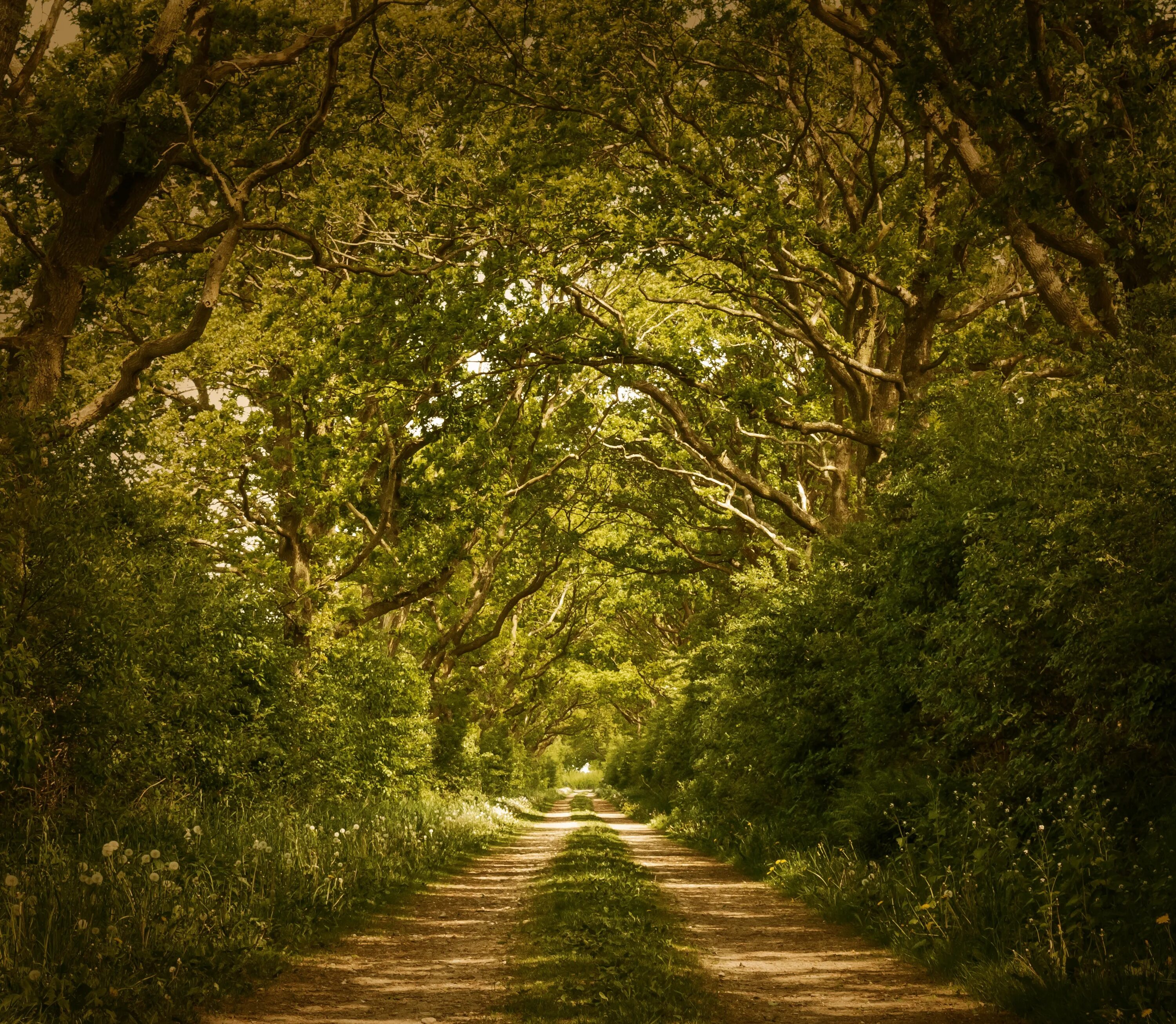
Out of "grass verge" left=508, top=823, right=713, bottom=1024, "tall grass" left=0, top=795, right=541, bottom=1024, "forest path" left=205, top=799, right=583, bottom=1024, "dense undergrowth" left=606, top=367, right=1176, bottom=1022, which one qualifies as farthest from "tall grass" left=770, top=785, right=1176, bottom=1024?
"tall grass" left=0, top=795, right=541, bottom=1024

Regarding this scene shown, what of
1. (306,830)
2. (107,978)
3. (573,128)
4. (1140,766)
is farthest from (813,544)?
(107,978)

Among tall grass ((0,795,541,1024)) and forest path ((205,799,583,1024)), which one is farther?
forest path ((205,799,583,1024))

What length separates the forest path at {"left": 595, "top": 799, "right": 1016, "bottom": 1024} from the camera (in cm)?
691

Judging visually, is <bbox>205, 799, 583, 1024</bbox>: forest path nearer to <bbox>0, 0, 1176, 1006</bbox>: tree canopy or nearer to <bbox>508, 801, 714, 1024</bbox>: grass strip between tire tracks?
<bbox>508, 801, 714, 1024</bbox>: grass strip between tire tracks

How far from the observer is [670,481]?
29641 mm

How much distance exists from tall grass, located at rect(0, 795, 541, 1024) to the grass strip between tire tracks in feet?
6.71

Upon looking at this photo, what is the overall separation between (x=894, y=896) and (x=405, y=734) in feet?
45.1

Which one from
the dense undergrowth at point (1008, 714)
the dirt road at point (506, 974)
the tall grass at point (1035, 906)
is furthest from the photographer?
the dense undergrowth at point (1008, 714)

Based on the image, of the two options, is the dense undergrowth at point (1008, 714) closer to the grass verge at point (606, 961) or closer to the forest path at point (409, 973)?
the grass verge at point (606, 961)

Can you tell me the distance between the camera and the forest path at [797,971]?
272 inches

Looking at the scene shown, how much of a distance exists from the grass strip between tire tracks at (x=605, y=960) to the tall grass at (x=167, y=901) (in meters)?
2.05

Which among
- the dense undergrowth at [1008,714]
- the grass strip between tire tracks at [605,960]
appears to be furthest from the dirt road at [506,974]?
the dense undergrowth at [1008,714]

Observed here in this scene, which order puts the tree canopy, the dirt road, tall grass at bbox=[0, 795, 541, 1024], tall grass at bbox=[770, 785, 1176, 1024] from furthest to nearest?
the tree canopy, the dirt road, tall grass at bbox=[770, 785, 1176, 1024], tall grass at bbox=[0, 795, 541, 1024]

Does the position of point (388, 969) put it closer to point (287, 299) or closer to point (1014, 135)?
point (1014, 135)
